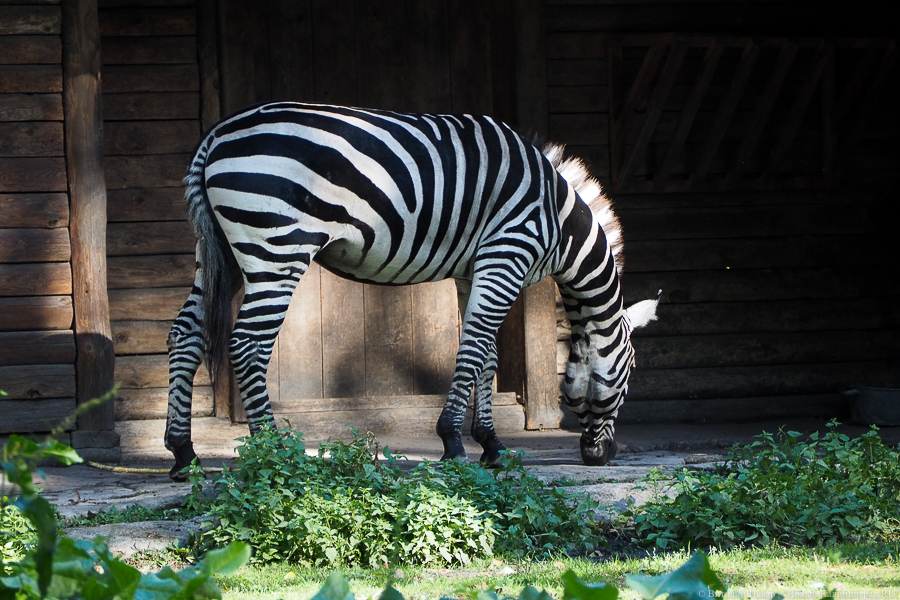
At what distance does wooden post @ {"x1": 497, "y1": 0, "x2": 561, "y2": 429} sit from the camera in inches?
257

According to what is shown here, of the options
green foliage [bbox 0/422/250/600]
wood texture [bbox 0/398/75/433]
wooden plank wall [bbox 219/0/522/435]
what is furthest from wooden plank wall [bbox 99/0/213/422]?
green foliage [bbox 0/422/250/600]

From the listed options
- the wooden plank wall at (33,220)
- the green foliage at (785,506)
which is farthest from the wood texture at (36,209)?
the green foliage at (785,506)

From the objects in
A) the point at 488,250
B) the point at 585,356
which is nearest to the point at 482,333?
the point at 488,250

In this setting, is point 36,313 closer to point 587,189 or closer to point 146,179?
point 146,179

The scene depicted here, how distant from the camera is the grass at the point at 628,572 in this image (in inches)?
112

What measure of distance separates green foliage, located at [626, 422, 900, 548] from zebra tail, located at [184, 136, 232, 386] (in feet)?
6.91

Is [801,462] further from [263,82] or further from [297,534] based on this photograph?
[263,82]

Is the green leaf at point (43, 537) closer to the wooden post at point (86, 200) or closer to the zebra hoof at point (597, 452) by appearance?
the zebra hoof at point (597, 452)

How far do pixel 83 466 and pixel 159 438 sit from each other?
3.33 feet

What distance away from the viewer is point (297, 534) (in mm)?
3242

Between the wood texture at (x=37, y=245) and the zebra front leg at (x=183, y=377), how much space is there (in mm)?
1337

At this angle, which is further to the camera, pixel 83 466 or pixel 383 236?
pixel 83 466

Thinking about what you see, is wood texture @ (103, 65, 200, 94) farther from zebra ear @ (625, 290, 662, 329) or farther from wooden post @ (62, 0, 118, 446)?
zebra ear @ (625, 290, 662, 329)

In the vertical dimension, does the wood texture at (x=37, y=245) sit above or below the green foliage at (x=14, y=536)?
above
